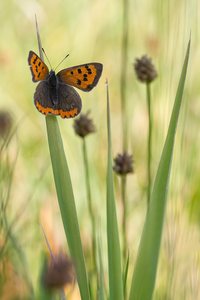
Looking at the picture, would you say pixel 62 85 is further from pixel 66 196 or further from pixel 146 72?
pixel 66 196

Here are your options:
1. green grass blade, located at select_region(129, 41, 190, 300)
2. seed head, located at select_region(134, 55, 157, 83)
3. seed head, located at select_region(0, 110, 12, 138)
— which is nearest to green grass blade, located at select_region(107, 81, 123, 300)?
green grass blade, located at select_region(129, 41, 190, 300)

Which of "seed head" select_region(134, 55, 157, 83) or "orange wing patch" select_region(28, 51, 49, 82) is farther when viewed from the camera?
"seed head" select_region(134, 55, 157, 83)

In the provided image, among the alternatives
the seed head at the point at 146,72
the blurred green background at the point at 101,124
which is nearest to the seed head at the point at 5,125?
the blurred green background at the point at 101,124

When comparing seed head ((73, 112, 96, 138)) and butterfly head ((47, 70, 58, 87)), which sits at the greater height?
butterfly head ((47, 70, 58, 87))

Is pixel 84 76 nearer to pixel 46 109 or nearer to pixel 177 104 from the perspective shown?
pixel 46 109

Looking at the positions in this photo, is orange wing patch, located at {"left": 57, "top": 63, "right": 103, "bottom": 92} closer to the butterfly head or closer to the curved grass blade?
the butterfly head

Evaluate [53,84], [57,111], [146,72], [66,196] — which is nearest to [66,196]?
[66,196]

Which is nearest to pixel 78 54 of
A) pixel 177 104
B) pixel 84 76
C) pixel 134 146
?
pixel 134 146
